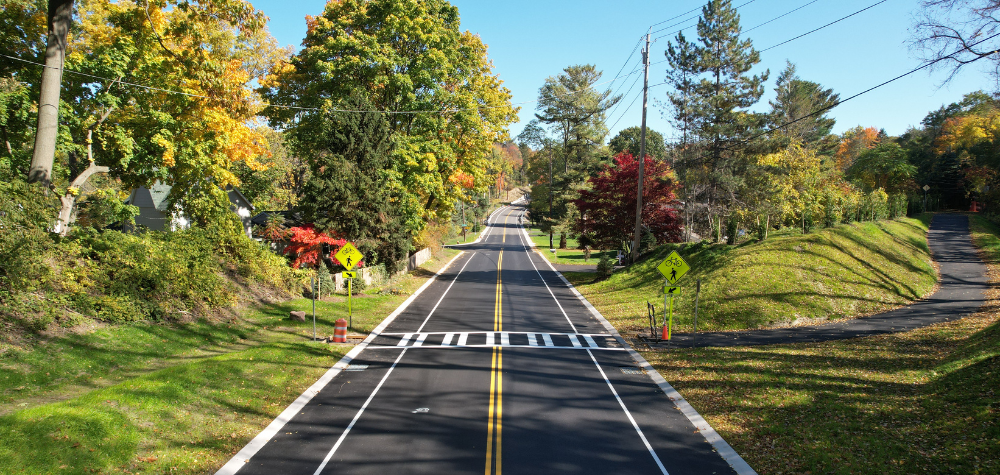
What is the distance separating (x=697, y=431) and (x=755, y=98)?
129 feet

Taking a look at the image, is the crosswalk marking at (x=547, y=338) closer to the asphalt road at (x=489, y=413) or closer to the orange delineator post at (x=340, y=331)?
the asphalt road at (x=489, y=413)

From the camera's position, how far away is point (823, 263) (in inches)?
885

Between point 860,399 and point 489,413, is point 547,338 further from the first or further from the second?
point 860,399

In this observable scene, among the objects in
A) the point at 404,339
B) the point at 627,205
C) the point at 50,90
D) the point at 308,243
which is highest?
the point at 50,90

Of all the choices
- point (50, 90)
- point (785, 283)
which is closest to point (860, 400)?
point (785, 283)

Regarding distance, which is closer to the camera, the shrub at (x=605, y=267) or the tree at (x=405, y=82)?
the tree at (x=405, y=82)

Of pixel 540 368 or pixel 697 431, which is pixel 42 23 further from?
pixel 697 431

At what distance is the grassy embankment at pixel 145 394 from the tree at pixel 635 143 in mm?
66083

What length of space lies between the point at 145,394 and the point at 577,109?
220 feet

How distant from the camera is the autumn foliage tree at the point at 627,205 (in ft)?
109

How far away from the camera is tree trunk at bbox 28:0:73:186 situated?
45.8 ft

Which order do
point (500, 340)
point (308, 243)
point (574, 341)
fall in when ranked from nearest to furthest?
point (500, 340) < point (574, 341) < point (308, 243)

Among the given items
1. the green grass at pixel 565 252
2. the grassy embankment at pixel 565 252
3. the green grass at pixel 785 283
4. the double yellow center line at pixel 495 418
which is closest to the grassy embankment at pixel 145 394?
the double yellow center line at pixel 495 418

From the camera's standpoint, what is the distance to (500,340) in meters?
17.8
